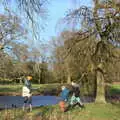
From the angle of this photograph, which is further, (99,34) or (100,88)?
(100,88)

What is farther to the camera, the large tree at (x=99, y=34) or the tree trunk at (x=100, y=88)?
the tree trunk at (x=100, y=88)

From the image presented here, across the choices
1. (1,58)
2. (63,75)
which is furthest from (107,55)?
(1,58)

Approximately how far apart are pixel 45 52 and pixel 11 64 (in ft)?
17.0

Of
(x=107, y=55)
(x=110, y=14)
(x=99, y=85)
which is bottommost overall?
(x=99, y=85)

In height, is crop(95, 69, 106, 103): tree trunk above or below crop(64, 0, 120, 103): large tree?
below

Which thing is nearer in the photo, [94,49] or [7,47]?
[94,49]

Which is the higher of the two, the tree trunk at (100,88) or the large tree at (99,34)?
the large tree at (99,34)

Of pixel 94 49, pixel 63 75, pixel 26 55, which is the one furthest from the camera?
pixel 26 55

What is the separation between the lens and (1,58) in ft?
155

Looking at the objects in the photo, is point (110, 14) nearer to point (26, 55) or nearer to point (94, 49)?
point (94, 49)

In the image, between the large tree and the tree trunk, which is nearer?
the large tree

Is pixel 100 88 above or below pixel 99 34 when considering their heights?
below

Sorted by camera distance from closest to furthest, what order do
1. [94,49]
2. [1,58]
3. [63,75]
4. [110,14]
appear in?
[110,14] < [94,49] < [63,75] < [1,58]

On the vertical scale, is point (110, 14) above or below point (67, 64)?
above
